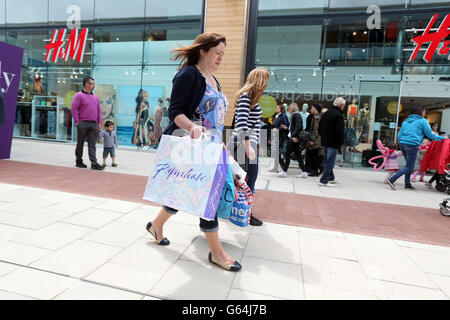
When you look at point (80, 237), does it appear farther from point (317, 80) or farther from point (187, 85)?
point (317, 80)

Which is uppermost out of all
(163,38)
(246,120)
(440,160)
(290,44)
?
(163,38)

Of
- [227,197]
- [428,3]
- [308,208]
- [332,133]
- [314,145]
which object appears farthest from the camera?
[428,3]

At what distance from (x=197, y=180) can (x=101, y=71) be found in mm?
11593

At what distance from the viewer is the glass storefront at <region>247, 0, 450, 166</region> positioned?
373 inches

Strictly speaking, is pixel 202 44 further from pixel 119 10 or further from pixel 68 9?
pixel 68 9

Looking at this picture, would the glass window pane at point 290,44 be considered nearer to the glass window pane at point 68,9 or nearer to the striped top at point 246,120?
the glass window pane at point 68,9

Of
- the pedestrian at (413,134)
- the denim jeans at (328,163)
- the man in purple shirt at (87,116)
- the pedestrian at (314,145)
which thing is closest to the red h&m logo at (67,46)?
the man in purple shirt at (87,116)

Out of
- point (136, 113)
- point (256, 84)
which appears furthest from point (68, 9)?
point (256, 84)

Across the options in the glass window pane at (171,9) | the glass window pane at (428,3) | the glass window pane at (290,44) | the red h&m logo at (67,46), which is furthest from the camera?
the red h&m logo at (67,46)

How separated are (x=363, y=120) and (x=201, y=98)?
9.14 metres

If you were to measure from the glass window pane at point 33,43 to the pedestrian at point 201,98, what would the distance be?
13.6 meters

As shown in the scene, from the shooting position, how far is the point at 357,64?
32.5ft

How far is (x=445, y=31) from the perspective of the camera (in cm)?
921

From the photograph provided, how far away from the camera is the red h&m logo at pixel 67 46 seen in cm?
1212
